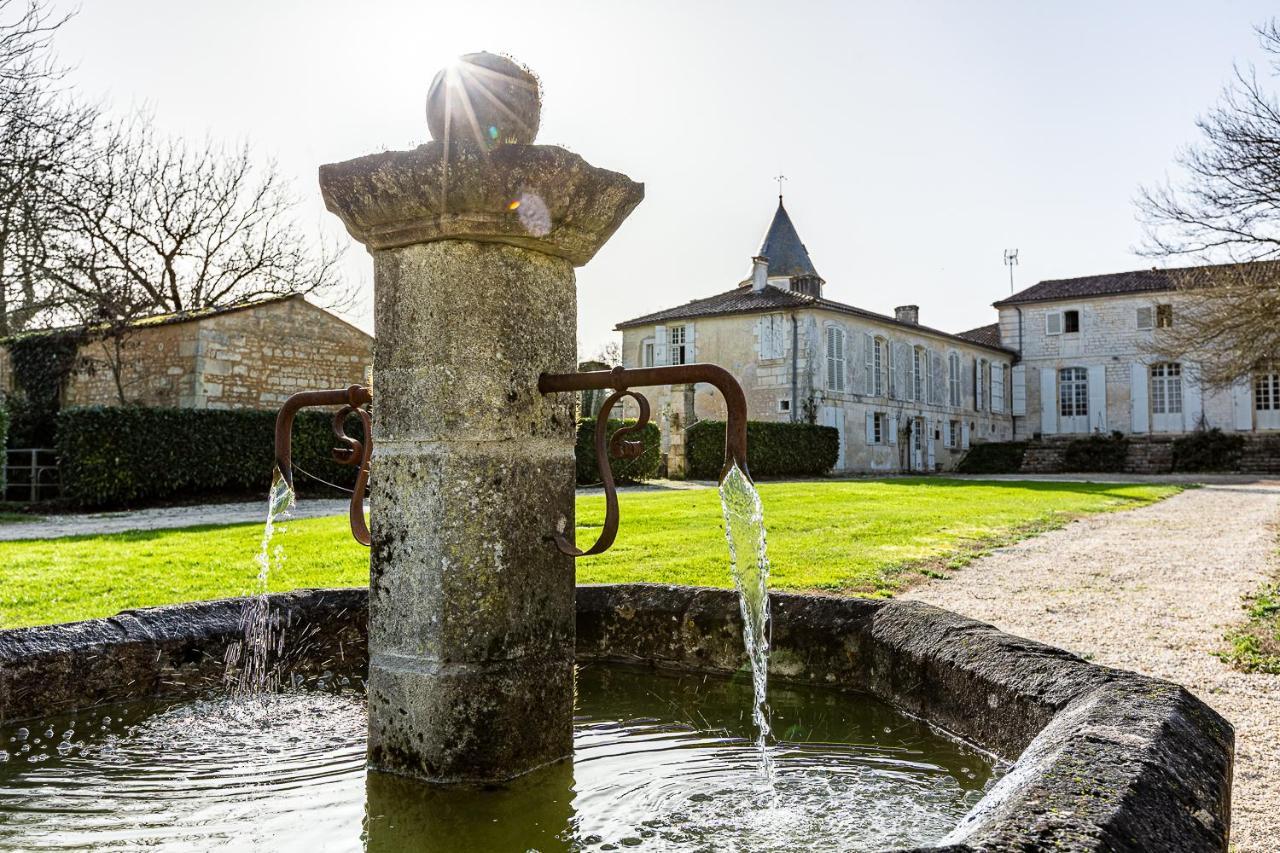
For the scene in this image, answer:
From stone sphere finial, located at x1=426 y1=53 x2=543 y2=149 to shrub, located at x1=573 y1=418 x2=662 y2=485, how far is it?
16.1 meters

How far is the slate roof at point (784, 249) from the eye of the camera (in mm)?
36250

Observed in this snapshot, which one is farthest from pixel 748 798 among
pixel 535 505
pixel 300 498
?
pixel 300 498

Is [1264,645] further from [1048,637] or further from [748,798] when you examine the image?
[748,798]

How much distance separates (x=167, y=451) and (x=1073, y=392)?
30927 millimetres

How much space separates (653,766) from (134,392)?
62.7 ft

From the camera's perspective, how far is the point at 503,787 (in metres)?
2.14

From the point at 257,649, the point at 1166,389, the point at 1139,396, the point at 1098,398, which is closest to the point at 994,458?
the point at 1098,398

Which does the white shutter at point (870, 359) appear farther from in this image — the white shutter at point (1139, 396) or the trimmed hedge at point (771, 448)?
the white shutter at point (1139, 396)

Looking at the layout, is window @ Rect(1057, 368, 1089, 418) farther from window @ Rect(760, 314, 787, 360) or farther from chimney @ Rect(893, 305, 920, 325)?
window @ Rect(760, 314, 787, 360)

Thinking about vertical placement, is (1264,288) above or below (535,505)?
above

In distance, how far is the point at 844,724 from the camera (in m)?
2.58

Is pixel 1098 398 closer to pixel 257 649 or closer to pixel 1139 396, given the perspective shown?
pixel 1139 396

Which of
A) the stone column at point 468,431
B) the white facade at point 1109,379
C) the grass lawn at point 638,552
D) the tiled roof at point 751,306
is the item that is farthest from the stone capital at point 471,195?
the white facade at point 1109,379

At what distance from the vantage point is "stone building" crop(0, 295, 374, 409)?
685 inches
